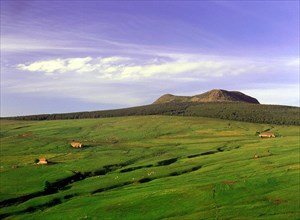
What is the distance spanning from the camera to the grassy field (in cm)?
5997

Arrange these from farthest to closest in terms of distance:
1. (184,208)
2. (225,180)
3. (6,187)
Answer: (6,187)
(225,180)
(184,208)

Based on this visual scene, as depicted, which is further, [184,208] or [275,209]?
[184,208]

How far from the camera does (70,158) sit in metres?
121

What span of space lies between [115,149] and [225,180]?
220 ft

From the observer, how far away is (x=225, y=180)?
252 feet

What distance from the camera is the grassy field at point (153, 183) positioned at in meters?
60.0

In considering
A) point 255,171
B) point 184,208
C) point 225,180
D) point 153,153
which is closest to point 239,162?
point 255,171

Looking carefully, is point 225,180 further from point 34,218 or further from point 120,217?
point 34,218

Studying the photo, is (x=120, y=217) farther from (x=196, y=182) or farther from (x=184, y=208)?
(x=196, y=182)

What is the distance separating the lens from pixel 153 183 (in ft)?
269

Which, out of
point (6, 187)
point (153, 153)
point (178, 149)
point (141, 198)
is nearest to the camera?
point (141, 198)

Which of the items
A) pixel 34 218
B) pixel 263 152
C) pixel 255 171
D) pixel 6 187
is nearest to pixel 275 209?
pixel 255 171

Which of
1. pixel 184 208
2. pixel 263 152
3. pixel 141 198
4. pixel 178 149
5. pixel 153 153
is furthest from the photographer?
pixel 178 149

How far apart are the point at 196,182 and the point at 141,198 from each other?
1520cm
